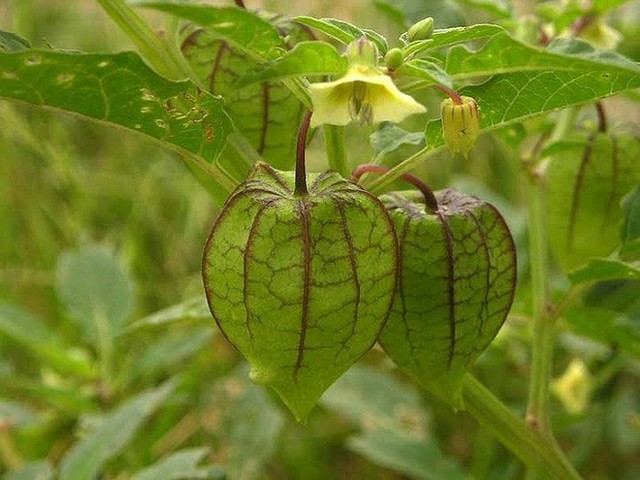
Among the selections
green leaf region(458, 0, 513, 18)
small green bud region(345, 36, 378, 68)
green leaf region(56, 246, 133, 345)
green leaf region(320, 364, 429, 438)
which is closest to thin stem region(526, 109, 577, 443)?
green leaf region(458, 0, 513, 18)

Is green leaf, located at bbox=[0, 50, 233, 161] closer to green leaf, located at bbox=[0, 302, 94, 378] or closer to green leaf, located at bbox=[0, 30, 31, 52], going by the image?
green leaf, located at bbox=[0, 30, 31, 52]

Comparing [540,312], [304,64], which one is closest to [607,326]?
[540,312]

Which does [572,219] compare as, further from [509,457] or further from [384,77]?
[509,457]

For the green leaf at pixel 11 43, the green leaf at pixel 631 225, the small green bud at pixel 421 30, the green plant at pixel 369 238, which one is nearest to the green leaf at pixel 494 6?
the green plant at pixel 369 238

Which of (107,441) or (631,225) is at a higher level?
(631,225)

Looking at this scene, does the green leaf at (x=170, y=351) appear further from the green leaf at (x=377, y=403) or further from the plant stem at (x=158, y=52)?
the plant stem at (x=158, y=52)

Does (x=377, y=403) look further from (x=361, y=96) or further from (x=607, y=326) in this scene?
(x=361, y=96)
